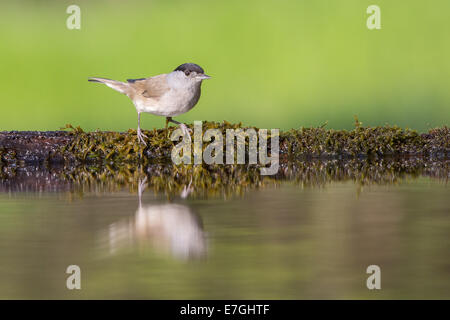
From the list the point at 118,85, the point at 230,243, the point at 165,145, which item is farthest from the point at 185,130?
the point at 230,243

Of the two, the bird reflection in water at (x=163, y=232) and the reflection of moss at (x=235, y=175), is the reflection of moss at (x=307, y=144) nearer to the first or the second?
the reflection of moss at (x=235, y=175)

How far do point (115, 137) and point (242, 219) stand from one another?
408cm

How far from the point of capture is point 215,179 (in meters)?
7.61

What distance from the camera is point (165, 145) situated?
9000mm

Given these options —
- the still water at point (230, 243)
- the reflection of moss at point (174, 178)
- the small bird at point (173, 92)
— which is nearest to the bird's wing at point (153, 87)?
the small bird at point (173, 92)

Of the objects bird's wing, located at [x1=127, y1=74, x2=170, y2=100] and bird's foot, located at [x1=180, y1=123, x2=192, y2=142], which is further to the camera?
bird's foot, located at [x1=180, y1=123, x2=192, y2=142]

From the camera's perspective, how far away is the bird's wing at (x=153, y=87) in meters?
8.67

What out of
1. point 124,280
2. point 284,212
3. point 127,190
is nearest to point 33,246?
point 124,280

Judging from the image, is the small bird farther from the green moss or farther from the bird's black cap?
the green moss

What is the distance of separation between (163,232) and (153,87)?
4147mm

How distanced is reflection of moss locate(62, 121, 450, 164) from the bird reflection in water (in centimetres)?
325

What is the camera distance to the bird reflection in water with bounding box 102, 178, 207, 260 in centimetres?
436

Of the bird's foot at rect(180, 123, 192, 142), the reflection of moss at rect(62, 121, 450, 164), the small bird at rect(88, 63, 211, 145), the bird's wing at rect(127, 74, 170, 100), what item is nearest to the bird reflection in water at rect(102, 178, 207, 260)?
the small bird at rect(88, 63, 211, 145)

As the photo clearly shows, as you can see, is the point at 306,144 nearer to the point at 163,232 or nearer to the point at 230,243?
the point at 163,232
